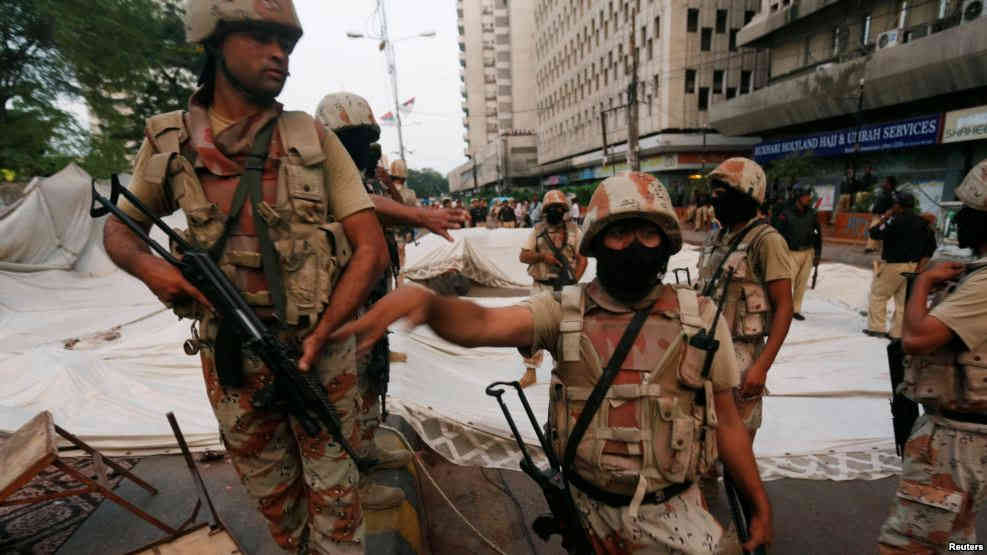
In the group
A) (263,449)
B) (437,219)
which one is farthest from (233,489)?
(437,219)

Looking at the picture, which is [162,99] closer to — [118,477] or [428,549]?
[118,477]

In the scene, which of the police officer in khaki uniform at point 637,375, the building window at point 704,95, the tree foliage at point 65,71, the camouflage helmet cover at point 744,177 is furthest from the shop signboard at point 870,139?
the tree foliage at point 65,71

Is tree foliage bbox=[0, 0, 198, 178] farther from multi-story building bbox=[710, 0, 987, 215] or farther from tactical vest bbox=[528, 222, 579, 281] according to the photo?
multi-story building bbox=[710, 0, 987, 215]

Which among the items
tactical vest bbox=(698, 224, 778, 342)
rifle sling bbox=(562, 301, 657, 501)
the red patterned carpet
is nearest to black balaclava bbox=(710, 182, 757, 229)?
tactical vest bbox=(698, 224, 778, 342)

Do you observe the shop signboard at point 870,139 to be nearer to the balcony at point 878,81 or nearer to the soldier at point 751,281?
the balcony at point 878,81

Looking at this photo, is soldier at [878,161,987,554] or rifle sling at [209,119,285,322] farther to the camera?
soldier at [878,161,987,554]

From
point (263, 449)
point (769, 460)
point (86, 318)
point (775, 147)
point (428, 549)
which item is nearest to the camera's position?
point (263, 449)

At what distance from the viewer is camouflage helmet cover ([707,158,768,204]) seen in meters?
2.62

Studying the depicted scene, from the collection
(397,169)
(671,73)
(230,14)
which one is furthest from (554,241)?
(671,73)

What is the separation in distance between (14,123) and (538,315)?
17.9 m

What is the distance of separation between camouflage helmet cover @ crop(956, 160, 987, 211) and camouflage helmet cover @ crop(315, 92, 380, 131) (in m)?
2.94

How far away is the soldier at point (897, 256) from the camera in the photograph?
18.7 ft

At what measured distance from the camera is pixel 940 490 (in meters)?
1.87

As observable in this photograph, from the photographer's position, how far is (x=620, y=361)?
1444mm
